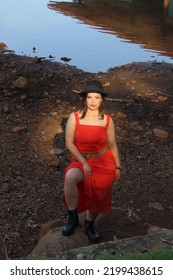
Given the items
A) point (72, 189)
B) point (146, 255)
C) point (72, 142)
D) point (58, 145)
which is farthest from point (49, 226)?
point (58, 145)

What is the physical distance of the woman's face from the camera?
427 centimetres

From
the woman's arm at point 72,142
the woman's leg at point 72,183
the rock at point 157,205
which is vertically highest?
the woman's arm at point 72,142

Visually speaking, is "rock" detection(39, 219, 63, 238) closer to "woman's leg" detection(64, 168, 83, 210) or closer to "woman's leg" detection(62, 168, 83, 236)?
"woman's leg" detection(62, 168, 83, 236)

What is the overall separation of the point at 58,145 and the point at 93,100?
9.99 ft

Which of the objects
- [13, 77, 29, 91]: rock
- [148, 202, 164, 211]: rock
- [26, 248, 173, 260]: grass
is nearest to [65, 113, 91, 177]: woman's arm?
[26, 248, 173, 260]: grass

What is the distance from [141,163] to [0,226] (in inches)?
91.3

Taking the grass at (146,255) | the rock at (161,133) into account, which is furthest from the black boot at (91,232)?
the rock at (161,133)

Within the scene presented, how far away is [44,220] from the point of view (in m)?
5.76

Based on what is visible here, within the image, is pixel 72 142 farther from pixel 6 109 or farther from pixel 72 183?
pixel 6 109

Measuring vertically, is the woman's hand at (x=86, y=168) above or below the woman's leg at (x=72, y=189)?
above

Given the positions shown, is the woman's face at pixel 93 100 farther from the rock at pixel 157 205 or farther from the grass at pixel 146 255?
the rock at pixel 157 205

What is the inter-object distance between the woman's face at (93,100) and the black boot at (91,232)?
3.80 feet

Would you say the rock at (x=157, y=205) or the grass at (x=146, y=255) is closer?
the grass at (x=146, y=255)

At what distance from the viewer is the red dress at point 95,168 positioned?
14.2ft
